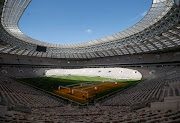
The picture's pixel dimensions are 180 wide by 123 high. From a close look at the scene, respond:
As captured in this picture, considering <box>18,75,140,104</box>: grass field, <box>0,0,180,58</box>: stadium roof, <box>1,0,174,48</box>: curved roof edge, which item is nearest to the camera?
<box>18,75,140,104</box>: grass field

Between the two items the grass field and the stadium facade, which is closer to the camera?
the grass field

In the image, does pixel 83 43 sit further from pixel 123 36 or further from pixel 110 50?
pixel 123 36

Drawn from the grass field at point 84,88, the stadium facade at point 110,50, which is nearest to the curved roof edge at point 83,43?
the stadium facade at point 110,50

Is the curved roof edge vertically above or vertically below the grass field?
above

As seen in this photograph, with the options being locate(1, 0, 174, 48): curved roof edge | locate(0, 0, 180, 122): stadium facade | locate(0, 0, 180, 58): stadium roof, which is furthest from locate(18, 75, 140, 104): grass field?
locate(1, 0, 174, 48): curved roof edge

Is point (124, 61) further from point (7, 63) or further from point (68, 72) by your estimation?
point (7, 63)

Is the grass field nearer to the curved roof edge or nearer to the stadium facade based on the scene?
the stadium facade

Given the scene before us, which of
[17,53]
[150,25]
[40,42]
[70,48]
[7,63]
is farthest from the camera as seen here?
[70,48]

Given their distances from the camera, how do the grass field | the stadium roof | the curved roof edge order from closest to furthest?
the grass field, the curved roof edge, the stadium roof

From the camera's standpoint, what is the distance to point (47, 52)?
59.2 metres

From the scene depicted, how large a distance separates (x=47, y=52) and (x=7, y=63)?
1829cm

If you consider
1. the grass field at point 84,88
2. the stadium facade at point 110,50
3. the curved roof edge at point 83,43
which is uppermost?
the curved roof edge at point 83,43

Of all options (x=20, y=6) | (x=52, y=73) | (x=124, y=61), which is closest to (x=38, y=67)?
(x=52, y=73)

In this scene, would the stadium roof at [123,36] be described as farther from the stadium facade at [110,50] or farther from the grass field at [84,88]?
the grass field at [84,88]
